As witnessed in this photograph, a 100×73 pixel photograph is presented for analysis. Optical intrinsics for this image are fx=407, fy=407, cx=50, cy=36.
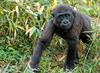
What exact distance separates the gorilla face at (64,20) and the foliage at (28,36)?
41cm

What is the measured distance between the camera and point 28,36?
6.00m

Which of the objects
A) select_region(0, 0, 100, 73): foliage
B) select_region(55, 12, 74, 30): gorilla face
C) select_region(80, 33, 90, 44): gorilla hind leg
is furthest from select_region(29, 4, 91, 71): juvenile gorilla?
select_region(80, 33, 90, 44): gorilla hind leg

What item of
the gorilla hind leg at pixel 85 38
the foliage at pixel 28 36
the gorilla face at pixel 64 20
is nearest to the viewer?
the gorilla face at pixel 64 20

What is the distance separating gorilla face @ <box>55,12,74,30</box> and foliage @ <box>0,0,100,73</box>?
41 centimetres

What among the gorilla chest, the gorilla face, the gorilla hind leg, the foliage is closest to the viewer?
the gorilla face

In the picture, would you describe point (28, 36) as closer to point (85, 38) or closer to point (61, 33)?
point (61, 33)

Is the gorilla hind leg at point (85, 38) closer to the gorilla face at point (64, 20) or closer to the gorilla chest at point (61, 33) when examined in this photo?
the gorilla chest at point (61, 33)

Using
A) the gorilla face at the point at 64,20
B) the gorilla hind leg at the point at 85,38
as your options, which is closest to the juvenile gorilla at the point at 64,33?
the gorilla face at the point at 64,20

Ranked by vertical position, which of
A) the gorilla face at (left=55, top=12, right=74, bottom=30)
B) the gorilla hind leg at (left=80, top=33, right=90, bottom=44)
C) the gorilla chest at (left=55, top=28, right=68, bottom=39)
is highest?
the gorilla face at (left=55, top=12, right=74, bottom=30)

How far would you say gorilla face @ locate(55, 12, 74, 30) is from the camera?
17.3 ft

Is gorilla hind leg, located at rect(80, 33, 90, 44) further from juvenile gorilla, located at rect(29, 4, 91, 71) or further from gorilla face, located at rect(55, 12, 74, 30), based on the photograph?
gorilla face, located at rect(55, 12, 74, 30)

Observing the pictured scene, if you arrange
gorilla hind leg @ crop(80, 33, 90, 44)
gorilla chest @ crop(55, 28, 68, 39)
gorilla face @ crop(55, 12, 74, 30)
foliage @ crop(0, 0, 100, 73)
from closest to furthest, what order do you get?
gorilla face @ crop(55, 12, 74, 30)
gorilla chest @ crop(55, 28, 68, 39)
foliage @ crop(0, 0, 100, 73)
gorilla hind leg @ crop(80, 33, 90, 44)

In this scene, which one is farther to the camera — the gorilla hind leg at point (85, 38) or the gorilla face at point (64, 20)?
the gorilla hind leg at point (85, 38)

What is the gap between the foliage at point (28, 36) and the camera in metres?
5.57
